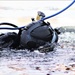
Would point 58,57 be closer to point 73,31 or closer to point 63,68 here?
point 63,68

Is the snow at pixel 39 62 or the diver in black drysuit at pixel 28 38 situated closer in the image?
the snow at pixel 39 62

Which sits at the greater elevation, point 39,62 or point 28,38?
point 28,38

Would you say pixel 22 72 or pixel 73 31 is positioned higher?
pixel 73 31

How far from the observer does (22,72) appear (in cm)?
491

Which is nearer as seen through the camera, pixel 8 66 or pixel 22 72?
pixel 22 72

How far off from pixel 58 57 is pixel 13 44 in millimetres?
937

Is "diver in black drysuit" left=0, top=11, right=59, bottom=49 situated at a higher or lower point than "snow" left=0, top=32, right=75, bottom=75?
higher

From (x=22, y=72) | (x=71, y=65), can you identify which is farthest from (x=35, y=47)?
(x=22, y=72)

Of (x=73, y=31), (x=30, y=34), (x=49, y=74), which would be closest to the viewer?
(x=49, y=74)

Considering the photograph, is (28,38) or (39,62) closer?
(39,62)

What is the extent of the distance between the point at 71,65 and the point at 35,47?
3.97 feet

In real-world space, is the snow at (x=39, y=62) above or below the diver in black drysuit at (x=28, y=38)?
below

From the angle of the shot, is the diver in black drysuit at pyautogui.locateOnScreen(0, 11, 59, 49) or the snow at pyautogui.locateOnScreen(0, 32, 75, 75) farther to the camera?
the diver in black drysuit at pyautogui.locateOnScreen(0, 11, 59, 49)

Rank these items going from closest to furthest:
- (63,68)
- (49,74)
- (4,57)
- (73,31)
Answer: (49,74) < (63,68) < (4,57) < (73,31)
